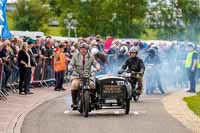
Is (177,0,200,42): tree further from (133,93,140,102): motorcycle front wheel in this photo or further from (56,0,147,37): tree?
(133,93,140,102): motorcycle front wheel

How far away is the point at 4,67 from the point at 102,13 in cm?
3707

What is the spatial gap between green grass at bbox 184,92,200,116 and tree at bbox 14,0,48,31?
5588cm

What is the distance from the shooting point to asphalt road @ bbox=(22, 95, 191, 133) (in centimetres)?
1541

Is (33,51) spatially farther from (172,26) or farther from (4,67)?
(172,26)

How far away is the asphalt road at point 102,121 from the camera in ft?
50.6

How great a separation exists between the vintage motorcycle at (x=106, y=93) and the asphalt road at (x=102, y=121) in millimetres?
286

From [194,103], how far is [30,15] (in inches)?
2595

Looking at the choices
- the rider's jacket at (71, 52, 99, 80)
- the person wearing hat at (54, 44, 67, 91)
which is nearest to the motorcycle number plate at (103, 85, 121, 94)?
the rider's jacket at (71, 52, 99, 80)

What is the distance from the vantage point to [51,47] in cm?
3011

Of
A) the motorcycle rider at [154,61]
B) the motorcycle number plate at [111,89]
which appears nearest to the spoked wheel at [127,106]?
the motorcycle number plate at [111,89]

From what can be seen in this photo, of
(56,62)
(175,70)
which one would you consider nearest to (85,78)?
(56,62)

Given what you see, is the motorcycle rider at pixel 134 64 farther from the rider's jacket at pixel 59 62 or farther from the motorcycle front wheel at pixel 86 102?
the rider's jacket at pixel 59 62

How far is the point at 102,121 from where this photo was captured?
17188mm

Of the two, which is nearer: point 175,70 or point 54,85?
point 54,85
